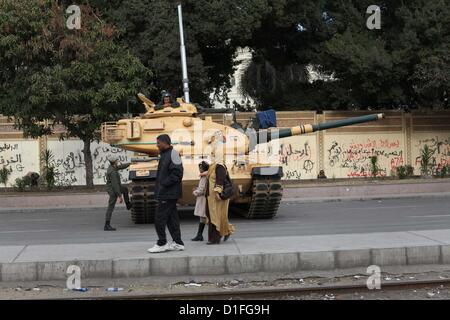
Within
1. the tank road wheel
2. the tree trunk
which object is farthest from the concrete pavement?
the tree trunk

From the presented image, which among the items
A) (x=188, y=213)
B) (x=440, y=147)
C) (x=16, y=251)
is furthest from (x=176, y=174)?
(x=440, y=147)

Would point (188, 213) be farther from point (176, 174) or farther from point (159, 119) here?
point (176, 174)

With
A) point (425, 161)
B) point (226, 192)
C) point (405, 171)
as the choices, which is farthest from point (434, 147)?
point (226, 192)

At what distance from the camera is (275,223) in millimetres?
14938

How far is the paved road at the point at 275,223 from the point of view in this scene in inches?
507

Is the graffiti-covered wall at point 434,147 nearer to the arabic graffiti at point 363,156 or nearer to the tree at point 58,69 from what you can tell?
the arabic graffiti at point 363,156

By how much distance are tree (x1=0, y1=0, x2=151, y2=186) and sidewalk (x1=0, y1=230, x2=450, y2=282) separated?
11.1 meters

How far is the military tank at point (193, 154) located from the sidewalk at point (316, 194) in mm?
5522

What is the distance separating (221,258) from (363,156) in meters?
19.2

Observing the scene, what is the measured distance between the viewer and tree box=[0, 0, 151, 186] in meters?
20.8

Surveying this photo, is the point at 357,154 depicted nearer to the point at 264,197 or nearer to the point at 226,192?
the point at 264,197

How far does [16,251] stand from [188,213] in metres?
7.85

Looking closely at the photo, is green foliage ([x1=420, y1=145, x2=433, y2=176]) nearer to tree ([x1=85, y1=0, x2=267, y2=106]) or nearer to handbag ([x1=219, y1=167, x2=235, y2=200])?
tree ([x1=85, y1=0, x2=267, y2=106])

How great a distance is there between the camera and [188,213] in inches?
700
